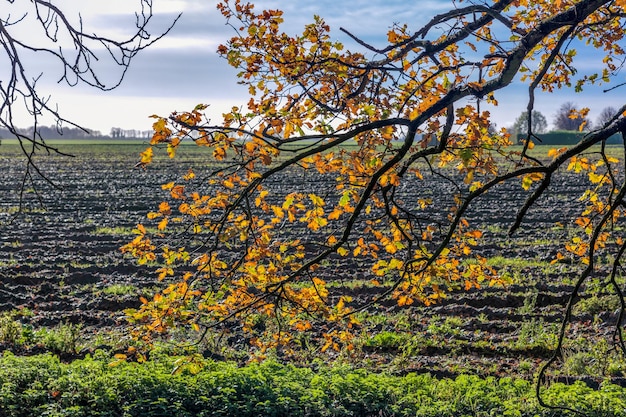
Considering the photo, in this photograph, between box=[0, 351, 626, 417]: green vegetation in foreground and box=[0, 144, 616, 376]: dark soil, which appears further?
box=[0, 144, 616, 376]: dark soil

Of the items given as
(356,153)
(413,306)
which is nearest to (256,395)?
(356,153)

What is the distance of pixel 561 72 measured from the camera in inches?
309

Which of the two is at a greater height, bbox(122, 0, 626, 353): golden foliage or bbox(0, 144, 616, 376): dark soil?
bbox(122, 0, 626, 353): golden foliage

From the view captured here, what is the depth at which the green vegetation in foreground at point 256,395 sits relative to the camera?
20.8ft

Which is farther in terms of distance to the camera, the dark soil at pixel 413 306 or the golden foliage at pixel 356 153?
the dark soil at pixel 413 306

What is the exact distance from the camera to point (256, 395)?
651 centimetres

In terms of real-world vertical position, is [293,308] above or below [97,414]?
above

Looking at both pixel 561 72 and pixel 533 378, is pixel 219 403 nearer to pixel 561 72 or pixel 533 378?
pixel 533 378

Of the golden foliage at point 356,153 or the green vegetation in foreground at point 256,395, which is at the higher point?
the golden foliage at point 356,153

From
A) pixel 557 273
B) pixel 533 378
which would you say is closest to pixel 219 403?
pixel 533 378

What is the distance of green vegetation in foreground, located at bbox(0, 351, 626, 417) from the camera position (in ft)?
20.8

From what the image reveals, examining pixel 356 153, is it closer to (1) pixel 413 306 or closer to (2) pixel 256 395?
(2) pixel 256 395

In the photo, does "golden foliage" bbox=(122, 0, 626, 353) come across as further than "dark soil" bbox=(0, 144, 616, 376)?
No

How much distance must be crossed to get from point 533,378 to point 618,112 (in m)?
3.68
